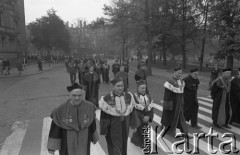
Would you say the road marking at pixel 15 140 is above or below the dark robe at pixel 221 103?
below

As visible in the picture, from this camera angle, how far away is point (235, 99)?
8109mm

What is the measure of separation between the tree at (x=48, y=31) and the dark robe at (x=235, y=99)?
57.5 meters

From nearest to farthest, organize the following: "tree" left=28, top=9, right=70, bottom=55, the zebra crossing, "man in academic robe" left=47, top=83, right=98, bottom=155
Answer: "man in academic robe" left=47, top=83, right=98, bottom=155 < the zebra crossing < "tree" left=28, top=9, right=70, bottom=55

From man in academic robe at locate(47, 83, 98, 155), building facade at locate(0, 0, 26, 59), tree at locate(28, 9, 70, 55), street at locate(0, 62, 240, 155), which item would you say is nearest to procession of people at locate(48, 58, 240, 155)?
man in academic robe at locate(47, 83, 98, 155)

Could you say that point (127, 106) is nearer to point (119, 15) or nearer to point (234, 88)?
point (234, 88)

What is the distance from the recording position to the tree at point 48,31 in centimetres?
6103

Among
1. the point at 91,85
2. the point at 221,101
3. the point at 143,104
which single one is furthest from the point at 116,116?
the point at 91,85

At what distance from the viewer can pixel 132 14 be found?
2748 centimetres

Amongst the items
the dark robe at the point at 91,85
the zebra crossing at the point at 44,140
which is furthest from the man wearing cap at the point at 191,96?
A: the dark robe at the point at 91,85

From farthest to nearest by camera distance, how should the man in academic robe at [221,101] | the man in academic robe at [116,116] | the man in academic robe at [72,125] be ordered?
the man in academic robe at [221,101] → the man in academic robe at [116,116] → the man in academic robe at [72,125]

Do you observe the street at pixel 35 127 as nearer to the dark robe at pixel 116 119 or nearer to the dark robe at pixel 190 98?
the dark robe at pixel 190 98

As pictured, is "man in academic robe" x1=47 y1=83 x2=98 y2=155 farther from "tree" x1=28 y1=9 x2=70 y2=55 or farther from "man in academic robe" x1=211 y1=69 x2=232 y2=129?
"tree" x1=28 y1=9 x2=70 y2=55

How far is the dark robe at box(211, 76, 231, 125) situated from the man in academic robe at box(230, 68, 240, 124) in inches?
10.0

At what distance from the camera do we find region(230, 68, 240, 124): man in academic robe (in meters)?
7.99
